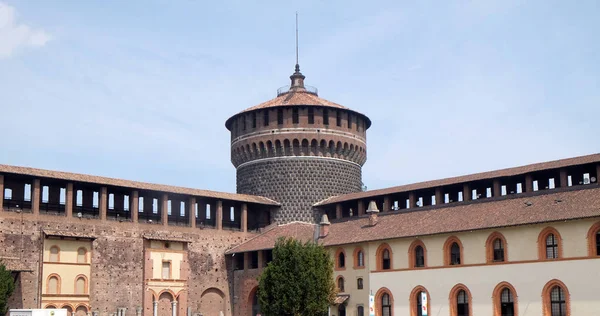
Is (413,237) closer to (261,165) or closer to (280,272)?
(280,272)

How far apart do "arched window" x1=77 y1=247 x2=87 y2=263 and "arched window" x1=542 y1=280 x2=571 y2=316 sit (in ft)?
89.3

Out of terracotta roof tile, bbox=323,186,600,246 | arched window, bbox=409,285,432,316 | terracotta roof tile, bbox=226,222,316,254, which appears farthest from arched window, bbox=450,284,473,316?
terracotta roof tile, bbox=226,222,316,254

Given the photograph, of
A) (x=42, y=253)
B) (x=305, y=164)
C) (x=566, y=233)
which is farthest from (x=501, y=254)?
(x=42, y=253)

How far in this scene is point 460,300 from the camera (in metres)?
47.3

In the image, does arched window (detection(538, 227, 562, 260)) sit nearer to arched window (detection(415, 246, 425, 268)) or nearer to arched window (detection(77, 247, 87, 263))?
arched window (detection(415, 246, 425, 268))

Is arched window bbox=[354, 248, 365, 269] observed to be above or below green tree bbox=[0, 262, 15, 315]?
above

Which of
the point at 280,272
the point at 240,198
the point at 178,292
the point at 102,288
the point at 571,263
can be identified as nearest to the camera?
the point at 571,263

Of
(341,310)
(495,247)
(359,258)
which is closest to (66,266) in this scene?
(341,310)

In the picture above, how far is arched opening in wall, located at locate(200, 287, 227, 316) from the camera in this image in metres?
58.5

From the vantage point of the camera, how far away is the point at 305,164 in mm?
63562

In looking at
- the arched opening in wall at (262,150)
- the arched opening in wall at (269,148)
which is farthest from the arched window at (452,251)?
the arched opening in wall at (262,150)

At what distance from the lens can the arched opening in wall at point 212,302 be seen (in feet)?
192

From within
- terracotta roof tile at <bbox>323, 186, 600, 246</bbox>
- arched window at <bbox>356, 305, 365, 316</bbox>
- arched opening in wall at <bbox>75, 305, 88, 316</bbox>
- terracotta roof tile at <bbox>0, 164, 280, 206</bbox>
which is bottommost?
arched window at <bbox>356, 305, 365, 316</bbox>

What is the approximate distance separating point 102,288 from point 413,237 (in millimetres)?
19425
